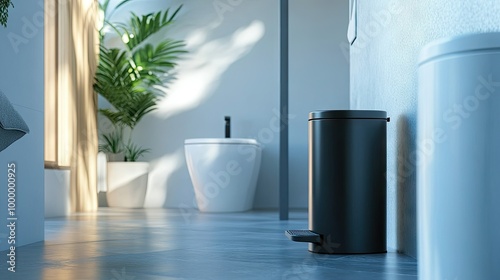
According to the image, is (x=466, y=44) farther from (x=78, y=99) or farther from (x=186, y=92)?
(x=186, y=92)

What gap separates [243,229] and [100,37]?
114 inches

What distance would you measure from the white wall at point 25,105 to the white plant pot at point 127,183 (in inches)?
118

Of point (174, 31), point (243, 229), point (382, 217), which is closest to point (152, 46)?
point (174, 31)

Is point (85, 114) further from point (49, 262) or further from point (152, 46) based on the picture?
point (49, 262)

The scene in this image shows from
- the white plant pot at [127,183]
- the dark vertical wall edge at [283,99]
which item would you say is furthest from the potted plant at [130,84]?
the dark vertical wall edge at [283,99]

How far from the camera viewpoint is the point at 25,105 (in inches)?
106

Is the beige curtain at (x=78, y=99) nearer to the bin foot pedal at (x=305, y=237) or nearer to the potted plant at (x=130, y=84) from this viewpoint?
the potted plant at (x=130, y=84)

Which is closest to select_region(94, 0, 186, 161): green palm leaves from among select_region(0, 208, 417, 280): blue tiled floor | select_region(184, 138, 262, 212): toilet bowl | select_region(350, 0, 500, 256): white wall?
select_region(184, 138, 262, 212): toilet bowl

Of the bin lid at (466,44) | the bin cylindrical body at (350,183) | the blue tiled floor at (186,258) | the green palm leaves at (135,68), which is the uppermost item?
the green palm leaves at (135,68)

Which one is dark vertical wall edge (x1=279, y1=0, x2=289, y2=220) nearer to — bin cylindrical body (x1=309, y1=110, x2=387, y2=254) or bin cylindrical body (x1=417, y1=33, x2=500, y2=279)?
bin cylindrical body (x1=309, y1=110, x2=387, y2=254)

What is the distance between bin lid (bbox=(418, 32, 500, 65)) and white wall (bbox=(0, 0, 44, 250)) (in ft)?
5.10

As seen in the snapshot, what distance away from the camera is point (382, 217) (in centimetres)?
251

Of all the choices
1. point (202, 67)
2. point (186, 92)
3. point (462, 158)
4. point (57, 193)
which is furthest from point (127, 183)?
point (462, 158)

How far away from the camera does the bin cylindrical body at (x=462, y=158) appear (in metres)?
1.29
